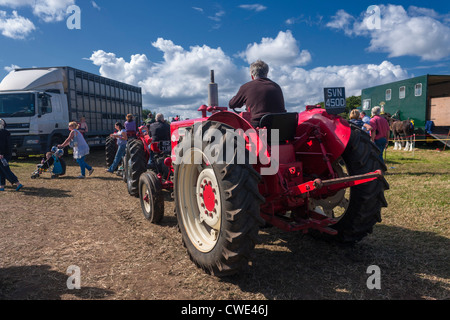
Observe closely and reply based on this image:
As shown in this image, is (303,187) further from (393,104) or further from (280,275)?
(393,104)

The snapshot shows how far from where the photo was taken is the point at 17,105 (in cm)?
1091

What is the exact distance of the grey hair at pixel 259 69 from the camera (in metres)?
3.28

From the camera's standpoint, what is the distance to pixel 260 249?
3418 mm

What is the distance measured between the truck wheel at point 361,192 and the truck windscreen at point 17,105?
11416 mm

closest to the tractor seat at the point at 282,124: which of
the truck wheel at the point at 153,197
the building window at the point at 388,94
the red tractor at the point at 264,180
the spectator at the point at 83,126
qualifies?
the red tractor at the point at 264,180

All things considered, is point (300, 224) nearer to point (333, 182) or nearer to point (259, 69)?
point (333, 182)

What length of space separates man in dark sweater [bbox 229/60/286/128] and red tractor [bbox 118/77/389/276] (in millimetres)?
176

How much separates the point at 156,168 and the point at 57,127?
26.7 feet

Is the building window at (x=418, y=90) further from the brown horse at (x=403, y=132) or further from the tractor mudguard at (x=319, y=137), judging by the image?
the tractor mudguard at (x=319, y=137)

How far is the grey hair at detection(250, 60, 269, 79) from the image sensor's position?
328 cm

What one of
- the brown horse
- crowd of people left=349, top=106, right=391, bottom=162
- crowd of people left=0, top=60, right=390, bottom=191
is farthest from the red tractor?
the brown horse

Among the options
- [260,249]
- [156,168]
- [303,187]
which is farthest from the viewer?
[156,168]
